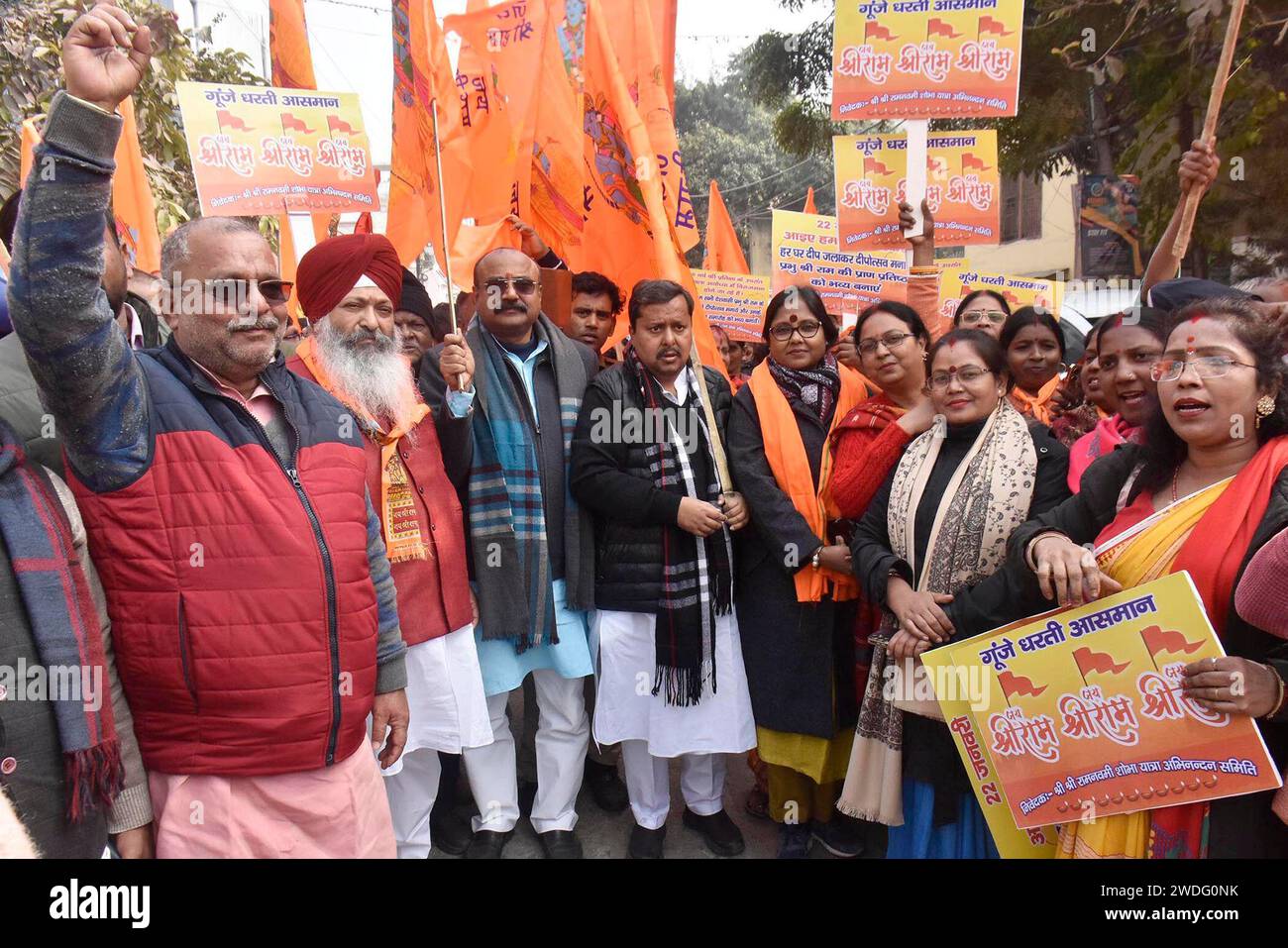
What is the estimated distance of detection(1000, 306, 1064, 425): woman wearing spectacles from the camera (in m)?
3.64

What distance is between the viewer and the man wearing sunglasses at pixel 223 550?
1.79 m

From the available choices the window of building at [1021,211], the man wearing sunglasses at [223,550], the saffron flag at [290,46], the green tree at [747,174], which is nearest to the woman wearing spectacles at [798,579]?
the man wearing sunglasses at [223,550]

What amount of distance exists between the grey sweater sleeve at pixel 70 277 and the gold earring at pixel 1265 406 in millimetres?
2417

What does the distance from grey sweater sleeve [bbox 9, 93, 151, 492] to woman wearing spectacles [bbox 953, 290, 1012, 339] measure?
11.3 ft

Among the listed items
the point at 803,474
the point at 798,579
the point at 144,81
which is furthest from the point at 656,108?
the point at 144,81

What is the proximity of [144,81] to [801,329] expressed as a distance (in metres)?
6.19

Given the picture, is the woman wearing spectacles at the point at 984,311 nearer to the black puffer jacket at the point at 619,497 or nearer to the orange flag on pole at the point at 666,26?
the black puffer jacket at the point at 619,497

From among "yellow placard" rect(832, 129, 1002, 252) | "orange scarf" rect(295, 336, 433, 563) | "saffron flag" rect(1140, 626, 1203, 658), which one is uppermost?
"yellow placard" rect(832, 129, 1002, 252)

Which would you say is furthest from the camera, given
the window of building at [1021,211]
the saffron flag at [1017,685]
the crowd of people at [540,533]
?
the window of building at [1021,211]

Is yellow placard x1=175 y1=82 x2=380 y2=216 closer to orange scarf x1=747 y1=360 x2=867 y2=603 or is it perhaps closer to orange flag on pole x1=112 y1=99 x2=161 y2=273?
orange flag on pole x1=112 y1=99 x2=161 y2=273

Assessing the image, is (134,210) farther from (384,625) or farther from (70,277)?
(70,277)

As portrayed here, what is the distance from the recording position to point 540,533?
317cm

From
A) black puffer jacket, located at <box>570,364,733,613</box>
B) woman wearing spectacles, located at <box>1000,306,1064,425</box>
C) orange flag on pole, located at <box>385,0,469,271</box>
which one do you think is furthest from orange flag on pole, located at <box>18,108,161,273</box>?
woman wearing spectacles, located at <box>1000,306,1064,425</box>
